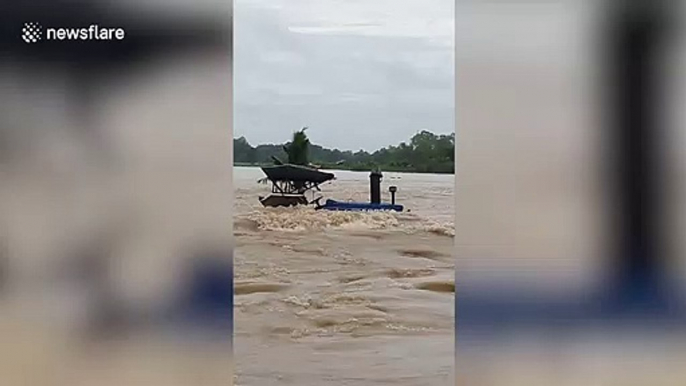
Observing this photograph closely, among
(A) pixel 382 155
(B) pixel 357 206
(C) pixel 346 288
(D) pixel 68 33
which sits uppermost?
(D) pixel 68 33

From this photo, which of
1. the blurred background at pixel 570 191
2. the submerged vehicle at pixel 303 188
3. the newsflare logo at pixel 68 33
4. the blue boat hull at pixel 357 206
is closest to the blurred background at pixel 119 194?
the newsflare logo at pixel 68 33

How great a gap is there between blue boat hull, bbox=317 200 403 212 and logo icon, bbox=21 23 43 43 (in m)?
0.91

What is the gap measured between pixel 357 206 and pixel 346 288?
0.23m

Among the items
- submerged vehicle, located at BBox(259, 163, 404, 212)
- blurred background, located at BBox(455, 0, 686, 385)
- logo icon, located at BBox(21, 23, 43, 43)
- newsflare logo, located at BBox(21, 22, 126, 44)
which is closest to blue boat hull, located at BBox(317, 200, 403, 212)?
submerged vehicle, located at BBox(259, 163, 404, 212)

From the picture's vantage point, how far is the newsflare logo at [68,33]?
82.7 inches

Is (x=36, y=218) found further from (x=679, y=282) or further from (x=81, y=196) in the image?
(x=679, y=282)

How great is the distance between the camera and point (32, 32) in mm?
2133

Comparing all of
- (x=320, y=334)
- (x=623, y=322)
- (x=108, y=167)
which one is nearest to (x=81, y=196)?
(x=108, y=167)

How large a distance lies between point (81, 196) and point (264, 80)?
592 mm

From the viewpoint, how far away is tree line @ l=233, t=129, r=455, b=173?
2.07m

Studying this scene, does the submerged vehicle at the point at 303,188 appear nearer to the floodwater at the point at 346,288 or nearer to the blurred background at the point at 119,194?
the floodwater at the point at 346,288

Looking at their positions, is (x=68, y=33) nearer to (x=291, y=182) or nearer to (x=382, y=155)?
(x=291, y=182)

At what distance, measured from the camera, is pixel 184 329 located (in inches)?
82.6

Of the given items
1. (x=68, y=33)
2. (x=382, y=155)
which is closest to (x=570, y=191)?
(x=382, y=155)
